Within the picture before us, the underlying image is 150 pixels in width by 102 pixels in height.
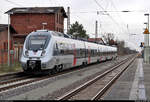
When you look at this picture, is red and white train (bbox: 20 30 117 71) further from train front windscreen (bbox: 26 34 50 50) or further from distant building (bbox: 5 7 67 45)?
distant building (bbox: 5 7 67 45)

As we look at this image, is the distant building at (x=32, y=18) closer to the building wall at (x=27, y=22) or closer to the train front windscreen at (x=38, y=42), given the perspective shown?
the building wall at (x=27, y=22)

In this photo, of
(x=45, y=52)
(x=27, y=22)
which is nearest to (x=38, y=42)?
(x=45, y=52)

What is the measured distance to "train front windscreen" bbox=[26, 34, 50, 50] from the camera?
17578 mm

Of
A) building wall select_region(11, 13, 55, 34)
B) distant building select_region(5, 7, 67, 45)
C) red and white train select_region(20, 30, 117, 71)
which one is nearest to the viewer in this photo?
red and white train select_region(20, 30, 117, 71)

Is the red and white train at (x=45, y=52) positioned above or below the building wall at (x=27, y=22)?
below

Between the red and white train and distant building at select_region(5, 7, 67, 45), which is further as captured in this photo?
distant building at select_region(5, 7, 67, 45)

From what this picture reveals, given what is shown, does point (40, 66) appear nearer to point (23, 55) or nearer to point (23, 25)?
point (23, 55)

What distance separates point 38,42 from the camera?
58.5 feet

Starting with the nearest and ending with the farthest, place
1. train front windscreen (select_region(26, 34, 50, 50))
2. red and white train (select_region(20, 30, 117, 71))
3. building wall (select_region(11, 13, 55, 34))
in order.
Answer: red and white train (select_region(20, 30, 117, 71)), train front windscreen (select_region(26, 34, 50, 50)), building wall (select_region(11, 13, 55, 34))

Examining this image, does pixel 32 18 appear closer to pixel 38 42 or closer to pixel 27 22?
pixel 27 22

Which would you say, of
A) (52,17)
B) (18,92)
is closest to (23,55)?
(18,92)

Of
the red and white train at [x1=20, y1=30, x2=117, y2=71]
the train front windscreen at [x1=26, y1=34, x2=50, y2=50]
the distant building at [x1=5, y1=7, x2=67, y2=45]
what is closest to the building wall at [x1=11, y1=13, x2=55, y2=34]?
the distant building at [x1=5, y1=7, x2=67, y2=45]

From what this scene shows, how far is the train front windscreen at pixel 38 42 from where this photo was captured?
57.7 ft

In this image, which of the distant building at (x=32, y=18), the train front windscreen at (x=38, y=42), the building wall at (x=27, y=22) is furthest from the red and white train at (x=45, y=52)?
the building wall at (x=27, y=22)
